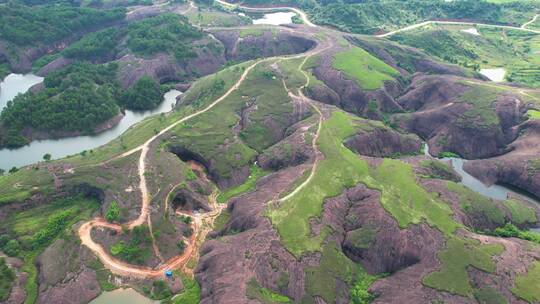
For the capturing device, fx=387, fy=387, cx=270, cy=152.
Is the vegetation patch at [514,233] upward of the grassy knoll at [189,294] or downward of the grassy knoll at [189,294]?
upward

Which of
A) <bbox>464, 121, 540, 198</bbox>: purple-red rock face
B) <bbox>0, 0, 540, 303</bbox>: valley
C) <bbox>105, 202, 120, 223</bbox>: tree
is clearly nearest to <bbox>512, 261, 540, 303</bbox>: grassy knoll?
<bbox>0, 0, 540, 303</bbox>: valley

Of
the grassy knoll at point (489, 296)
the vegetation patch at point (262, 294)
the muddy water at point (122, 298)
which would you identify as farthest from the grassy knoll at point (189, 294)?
the grassy knoll at point (489, 296)

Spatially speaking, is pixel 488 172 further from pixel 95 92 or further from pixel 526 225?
pixel 95 92

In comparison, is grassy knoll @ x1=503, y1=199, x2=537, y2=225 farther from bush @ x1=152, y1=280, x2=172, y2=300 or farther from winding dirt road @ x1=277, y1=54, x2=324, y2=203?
bush @ x1=152, y1=280, x2=172, y2=300

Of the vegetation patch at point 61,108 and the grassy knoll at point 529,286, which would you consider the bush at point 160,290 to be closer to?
the grassy knoll at point 529,286

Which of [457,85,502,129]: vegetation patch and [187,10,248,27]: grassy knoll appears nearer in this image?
[457,85,502,129]: vegetation patch
